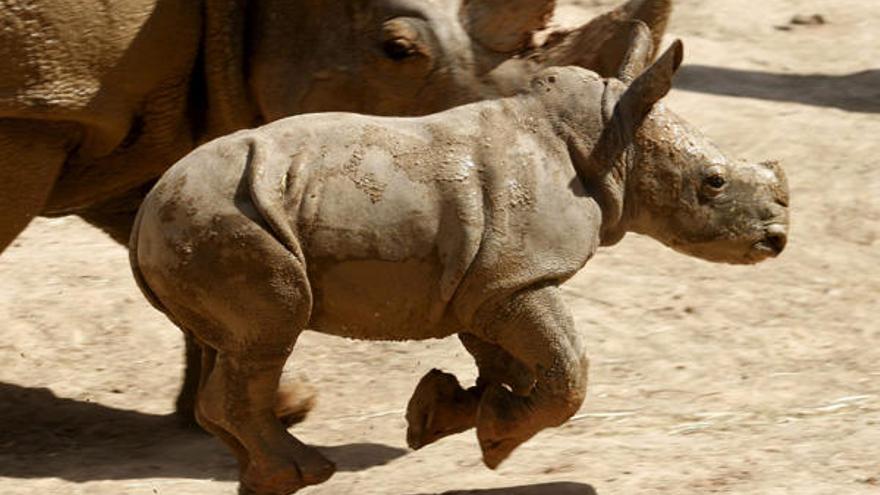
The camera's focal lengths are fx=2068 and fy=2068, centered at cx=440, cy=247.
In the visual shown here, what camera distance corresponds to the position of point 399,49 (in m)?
6.40

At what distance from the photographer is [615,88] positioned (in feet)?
17.0

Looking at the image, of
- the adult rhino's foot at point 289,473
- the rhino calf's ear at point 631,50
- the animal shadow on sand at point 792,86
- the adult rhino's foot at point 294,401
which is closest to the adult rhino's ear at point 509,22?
the rhino calf's ear at point 631,50

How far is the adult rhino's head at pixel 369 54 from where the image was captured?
6.20m

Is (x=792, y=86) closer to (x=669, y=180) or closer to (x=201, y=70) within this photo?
(x=201, y=70)

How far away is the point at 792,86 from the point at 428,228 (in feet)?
21.9

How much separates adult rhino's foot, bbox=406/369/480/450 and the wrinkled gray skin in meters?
1.17

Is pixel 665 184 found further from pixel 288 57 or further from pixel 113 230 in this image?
pixel 113 230

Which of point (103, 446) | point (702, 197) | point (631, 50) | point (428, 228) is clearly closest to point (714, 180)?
point (702, 197)

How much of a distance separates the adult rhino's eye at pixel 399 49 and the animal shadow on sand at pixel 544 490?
1.58 m

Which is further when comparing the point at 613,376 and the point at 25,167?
the point at 613,376

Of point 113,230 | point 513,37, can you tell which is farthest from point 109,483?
point 513,37

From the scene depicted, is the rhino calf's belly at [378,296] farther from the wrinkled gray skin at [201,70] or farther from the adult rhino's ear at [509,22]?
the adult rhino's ear at [509,22]

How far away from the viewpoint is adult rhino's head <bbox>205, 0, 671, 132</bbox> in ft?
20.3

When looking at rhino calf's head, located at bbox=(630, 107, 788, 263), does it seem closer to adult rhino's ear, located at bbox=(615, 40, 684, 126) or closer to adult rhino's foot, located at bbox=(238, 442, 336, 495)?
adult rhino's ear, located at bbox=(615, 40, 684, 126)
